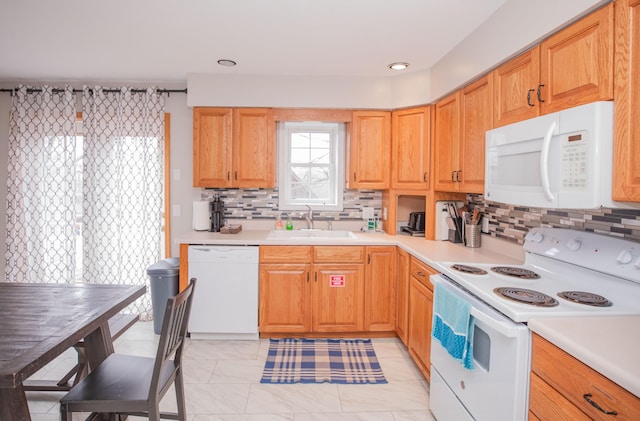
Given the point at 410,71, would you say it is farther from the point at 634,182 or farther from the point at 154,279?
the point at 154,279

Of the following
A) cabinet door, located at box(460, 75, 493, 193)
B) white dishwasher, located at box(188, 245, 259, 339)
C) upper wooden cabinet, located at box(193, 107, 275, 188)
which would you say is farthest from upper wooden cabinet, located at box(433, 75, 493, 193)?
white dishwasher, located at box(188, 245, 259, 339)

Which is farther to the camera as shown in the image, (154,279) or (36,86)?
(36,86)

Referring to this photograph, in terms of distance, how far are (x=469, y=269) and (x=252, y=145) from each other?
2.30 metres

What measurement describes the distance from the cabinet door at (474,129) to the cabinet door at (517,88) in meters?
0.08

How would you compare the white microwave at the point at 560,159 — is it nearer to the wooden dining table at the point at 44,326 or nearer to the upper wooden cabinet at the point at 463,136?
the upper wooden cabinet at the point at 463,136

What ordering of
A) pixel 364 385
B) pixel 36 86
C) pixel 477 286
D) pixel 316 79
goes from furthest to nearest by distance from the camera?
1. pixel 36 86
2. pixel 316 79
3. pixel 364 385
4. pixel 477 286

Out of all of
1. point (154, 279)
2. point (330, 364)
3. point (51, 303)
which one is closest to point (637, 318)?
point (330, 364)

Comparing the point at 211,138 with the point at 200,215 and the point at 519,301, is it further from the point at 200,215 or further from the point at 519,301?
the point at 519,301

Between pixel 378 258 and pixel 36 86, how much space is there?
380 cm

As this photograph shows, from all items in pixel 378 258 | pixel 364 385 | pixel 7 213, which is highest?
pixel 7 213

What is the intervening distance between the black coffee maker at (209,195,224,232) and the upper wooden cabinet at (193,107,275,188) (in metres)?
0.23

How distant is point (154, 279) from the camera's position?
3.43 metres

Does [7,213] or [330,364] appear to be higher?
[7,213]

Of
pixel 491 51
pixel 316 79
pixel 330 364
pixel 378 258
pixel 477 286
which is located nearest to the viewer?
pixel 477 286
